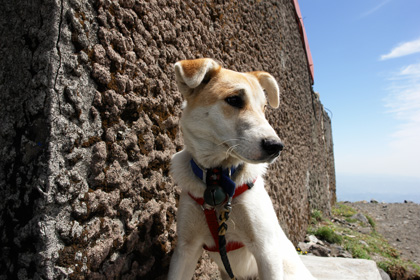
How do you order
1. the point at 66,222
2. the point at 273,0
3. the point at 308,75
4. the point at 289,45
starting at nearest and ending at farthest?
1. the point at 66,222
2. the point at 273,0
3. the point at 289,45
4. the point at 308,75

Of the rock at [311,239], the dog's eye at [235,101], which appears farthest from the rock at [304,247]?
the dog's eye at [235,101]

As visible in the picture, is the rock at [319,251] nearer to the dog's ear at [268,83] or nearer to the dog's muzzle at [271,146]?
the dog's ear at [268,83]

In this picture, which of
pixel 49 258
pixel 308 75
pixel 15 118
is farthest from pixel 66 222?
pixel 308 75

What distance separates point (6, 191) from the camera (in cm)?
133

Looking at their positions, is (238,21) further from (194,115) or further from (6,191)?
(6,191)

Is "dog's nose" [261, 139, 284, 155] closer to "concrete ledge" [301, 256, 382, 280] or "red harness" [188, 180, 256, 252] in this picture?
"red harness" [188, 180, 256, 252]

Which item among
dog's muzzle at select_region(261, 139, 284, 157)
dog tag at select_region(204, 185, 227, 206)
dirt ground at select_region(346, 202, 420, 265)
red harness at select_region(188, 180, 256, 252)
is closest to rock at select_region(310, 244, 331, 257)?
red harness at select_region(188, 180, 256, 252)

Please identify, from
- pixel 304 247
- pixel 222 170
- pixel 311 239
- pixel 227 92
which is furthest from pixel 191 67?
pixel 311 239

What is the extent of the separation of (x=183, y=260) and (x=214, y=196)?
51 centimetres

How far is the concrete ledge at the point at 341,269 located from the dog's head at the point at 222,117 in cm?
215

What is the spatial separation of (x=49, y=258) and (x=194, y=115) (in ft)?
3.69

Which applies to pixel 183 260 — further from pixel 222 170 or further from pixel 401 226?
pixel 401 226

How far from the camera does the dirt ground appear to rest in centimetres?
851

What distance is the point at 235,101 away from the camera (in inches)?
72.7
